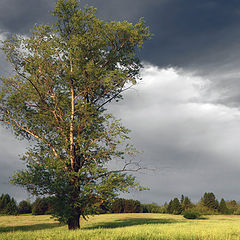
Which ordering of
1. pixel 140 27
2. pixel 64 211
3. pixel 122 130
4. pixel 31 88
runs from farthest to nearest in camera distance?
1. pixel 140 27
2. pixel 31 88
3. pixel 122 130
4. pixel 64 211

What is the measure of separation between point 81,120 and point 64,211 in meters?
5.70

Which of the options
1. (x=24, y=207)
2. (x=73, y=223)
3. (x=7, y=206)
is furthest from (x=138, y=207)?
(x=73, y=223)

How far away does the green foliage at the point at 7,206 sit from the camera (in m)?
68.2

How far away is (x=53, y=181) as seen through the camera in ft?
49.1

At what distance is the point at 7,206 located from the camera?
2714 inches

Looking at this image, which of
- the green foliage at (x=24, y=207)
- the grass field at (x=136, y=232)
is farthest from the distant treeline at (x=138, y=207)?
the grass field at (x=136, y=232)

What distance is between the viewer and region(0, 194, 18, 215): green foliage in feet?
224

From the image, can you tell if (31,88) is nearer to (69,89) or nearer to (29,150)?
(69,89)

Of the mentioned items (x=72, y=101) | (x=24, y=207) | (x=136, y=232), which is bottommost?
(x=24, y=207)

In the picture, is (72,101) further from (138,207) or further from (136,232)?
(138,207)

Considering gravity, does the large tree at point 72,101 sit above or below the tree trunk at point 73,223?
above

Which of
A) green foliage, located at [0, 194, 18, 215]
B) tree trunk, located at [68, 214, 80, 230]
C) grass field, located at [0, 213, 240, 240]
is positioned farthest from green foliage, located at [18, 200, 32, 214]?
tree trunk, located at [68, 214, 80, 230]

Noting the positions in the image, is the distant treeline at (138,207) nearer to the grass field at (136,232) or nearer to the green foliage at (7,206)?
the green foliage at (7,206)

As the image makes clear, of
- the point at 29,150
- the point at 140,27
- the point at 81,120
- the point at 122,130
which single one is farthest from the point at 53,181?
the point at 140,27
